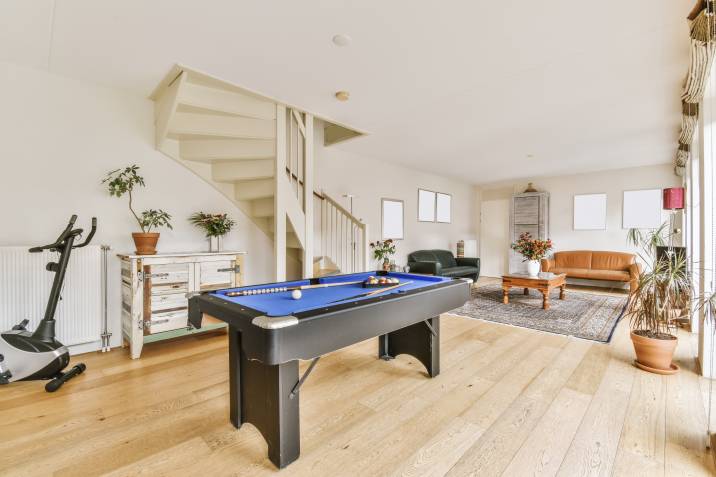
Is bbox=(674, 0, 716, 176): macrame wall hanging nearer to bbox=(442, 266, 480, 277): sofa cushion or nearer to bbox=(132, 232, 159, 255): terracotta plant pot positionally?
bbox=(442, 266, 480, 277): sofa cushion

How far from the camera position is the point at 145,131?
137 inches

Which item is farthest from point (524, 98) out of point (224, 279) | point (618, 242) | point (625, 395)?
point (618, 242)

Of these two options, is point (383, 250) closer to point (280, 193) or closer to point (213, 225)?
point (280, 193)

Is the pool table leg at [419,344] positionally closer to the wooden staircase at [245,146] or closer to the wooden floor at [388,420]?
the wooden floor at [388,420]

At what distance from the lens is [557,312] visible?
4.68 metres

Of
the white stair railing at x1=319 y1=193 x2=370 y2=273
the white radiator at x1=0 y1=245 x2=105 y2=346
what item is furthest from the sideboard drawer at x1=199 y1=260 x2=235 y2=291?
the white stair railing at x1=319 y1=193 x2=370 y2=273

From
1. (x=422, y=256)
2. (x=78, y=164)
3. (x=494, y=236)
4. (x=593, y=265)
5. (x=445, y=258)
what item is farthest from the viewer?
(x=494, y=236)

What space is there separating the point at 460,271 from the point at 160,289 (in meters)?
5.40

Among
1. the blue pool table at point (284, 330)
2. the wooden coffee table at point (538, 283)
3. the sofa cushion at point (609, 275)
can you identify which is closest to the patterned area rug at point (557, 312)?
the wooden coffee table at point (538, 283)

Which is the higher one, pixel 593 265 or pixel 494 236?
pixel 494 236

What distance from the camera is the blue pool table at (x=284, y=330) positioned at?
1.44 metres

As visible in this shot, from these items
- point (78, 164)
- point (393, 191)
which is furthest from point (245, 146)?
point (393, 191)

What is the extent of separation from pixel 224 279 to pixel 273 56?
2.26 meters

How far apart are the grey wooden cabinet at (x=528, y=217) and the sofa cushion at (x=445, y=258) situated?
1.78 meters
